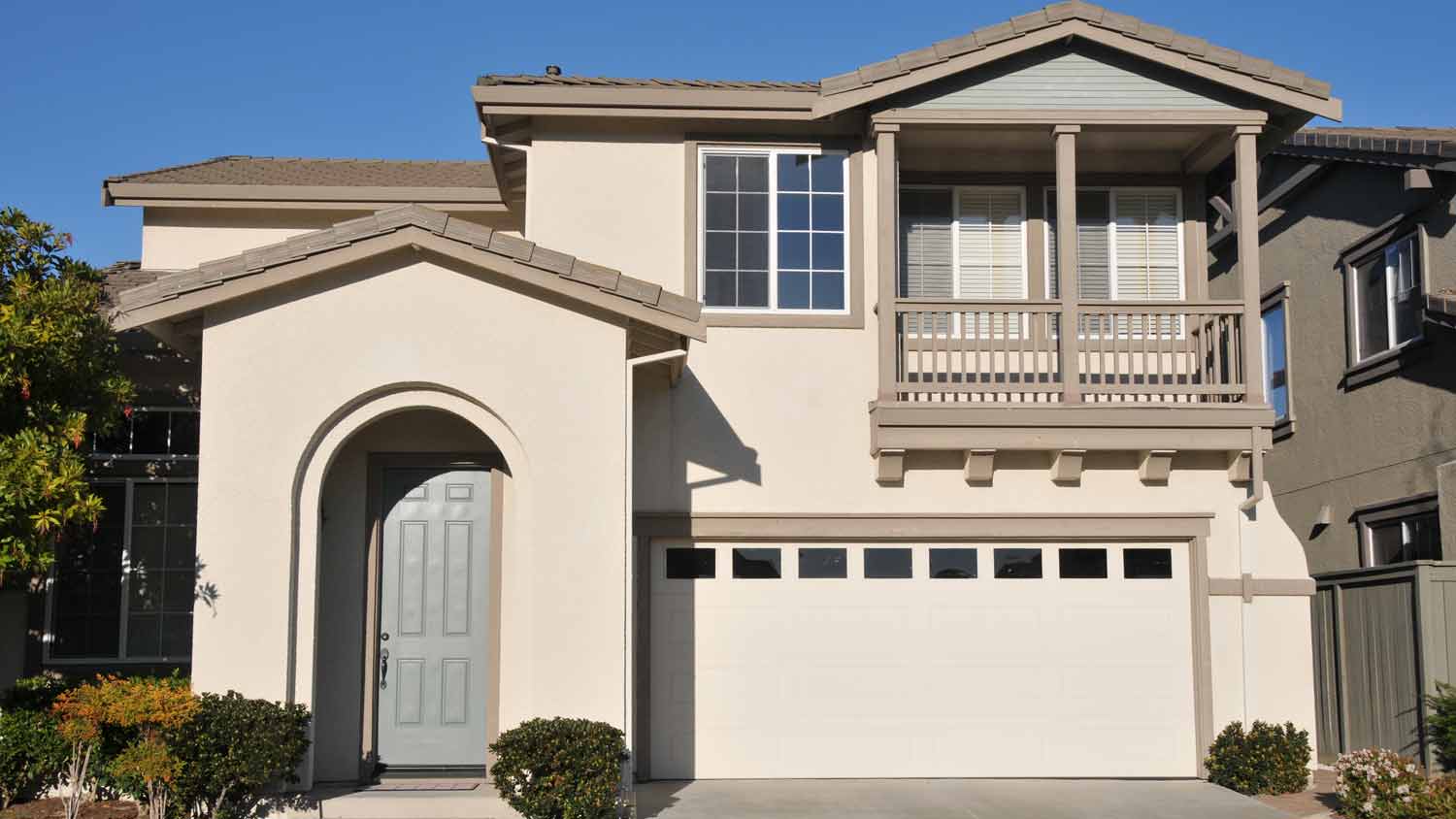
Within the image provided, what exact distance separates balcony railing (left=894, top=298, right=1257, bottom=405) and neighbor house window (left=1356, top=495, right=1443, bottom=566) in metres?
2.67

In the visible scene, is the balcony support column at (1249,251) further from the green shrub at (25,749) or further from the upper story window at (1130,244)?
the green shrub at (25,749)

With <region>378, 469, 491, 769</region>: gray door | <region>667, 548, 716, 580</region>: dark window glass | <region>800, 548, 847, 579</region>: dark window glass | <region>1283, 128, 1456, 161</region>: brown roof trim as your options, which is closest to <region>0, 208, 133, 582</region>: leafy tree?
<region>378, 469, 491, 769</region>: gray door

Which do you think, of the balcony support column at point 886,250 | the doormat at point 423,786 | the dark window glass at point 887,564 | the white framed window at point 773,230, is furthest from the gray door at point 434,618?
the balcony support column at point 886,250

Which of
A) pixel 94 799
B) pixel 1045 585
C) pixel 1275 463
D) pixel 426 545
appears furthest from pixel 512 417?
pixel 1275 463

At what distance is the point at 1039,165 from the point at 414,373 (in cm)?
687

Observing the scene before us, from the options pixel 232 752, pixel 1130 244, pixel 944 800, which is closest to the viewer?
pixel 232 752

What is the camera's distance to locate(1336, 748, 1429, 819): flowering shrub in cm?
1085

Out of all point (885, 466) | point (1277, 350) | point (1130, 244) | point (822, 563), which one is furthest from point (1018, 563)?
point (1277, 350)

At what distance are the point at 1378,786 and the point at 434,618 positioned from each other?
770cm

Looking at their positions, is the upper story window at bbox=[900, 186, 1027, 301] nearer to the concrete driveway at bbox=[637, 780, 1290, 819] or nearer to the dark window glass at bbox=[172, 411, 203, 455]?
the concrete driveway at bbox=[637, 780, 1290, 819]

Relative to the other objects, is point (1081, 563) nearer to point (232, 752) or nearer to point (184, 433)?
point (232, 752)

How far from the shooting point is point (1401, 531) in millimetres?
15648

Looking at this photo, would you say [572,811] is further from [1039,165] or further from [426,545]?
[1039,165]

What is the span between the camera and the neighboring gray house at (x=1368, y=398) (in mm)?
13484
